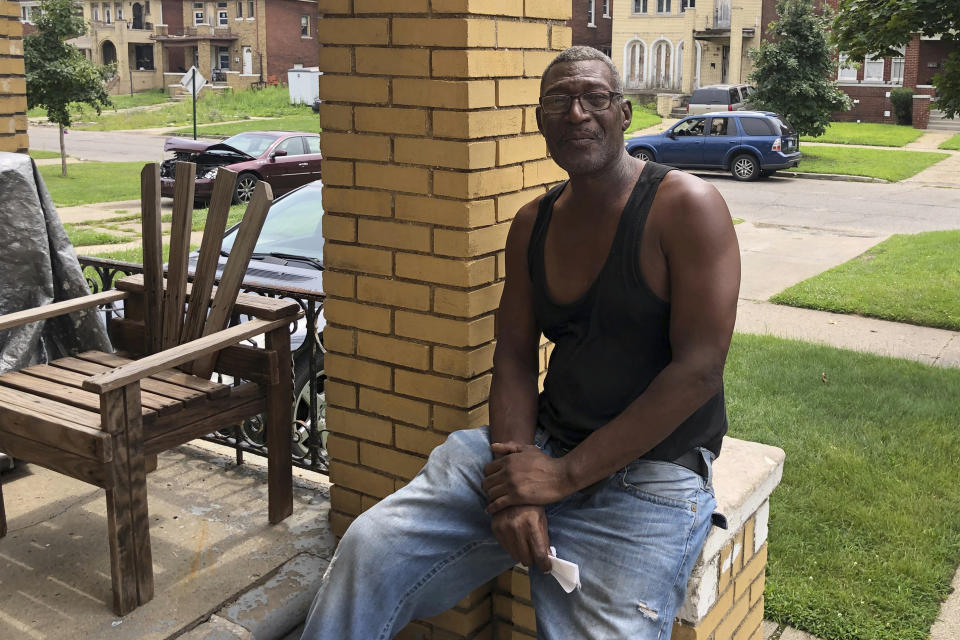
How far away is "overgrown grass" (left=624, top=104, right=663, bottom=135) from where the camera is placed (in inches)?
1429

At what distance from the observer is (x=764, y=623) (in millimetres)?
3721

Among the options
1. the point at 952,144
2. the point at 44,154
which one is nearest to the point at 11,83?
the point at 44,154

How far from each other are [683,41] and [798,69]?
2142 centimetres

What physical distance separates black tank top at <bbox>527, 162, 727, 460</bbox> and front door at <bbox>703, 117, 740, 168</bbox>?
21383mm

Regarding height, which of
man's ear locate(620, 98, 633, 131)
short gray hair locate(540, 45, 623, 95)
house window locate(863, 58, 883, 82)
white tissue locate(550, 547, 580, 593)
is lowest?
white tissue locate(550, 547, 580, 593)

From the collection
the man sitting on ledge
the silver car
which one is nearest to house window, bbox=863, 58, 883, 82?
the silver car

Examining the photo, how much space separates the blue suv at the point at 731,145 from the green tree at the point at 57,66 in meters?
13.1

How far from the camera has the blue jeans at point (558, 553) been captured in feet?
7.16

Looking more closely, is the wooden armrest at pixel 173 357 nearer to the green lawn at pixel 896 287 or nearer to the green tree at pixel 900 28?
the green tree at pixel 900 28

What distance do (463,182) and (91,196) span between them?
18.4 meters

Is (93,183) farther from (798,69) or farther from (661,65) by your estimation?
(661,65)

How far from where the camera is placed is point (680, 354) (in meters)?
2.24

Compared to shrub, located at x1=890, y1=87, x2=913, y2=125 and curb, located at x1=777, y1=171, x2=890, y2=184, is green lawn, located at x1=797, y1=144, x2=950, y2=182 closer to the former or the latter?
curb, located at x1=777, y1=171, x2=890, y2=184

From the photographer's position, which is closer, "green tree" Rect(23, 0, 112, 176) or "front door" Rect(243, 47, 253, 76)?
"green tree" Rect(23, 0, 112, 176)
